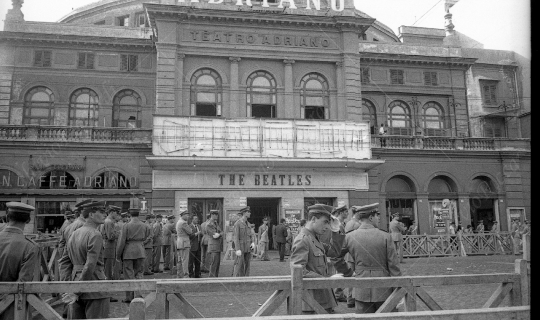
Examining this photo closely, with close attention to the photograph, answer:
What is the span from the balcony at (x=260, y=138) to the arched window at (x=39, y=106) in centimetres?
738

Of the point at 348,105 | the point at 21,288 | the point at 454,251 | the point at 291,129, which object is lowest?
the point at 454,251

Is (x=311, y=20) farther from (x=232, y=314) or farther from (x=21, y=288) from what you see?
(x=21, y=288)

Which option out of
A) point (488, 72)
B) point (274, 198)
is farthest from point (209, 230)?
point (488, 72)

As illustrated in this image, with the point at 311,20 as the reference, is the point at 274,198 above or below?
below

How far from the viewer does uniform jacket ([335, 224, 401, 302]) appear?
6145mm

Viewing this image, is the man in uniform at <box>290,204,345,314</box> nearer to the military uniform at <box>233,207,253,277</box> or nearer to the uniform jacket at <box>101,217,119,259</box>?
the military uniform at <box>233,207,253,277</box>

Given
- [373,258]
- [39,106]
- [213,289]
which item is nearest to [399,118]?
[39,106]

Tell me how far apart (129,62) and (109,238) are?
1721cm

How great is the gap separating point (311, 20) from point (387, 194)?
36.2ft

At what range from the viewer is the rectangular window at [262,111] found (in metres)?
25.6

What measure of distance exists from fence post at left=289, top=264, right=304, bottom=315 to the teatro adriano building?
17679mm

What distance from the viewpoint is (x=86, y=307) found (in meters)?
6.14

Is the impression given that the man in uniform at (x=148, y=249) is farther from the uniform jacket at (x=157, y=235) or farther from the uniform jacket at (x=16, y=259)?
the uniform jacket at (x=16, y=259)

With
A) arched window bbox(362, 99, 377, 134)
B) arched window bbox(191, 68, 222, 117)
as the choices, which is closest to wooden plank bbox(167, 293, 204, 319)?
arched window bbox(191, 68, 222, 117)
